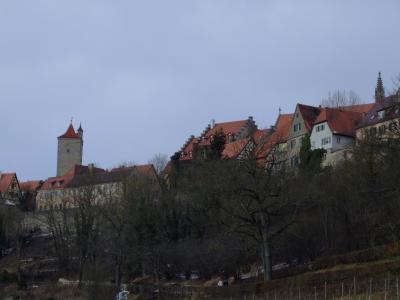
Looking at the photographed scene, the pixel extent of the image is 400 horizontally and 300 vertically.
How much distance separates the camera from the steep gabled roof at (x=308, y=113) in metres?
90.8

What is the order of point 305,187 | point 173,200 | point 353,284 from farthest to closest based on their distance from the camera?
point 173,200 → point 305,187 → point 353,284

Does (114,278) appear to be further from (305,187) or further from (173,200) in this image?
(305,187)

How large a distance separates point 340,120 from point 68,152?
2770 inches

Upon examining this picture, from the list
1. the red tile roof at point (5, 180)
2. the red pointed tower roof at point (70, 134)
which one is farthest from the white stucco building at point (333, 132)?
the red tile roof at point (5, 180)

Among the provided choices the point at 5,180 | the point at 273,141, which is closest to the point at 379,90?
the point at 273,141

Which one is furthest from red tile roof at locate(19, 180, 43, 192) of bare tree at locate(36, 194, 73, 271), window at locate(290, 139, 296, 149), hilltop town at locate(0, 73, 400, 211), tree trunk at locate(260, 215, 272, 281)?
tree trunk at locate(260, 215, 272, 281)

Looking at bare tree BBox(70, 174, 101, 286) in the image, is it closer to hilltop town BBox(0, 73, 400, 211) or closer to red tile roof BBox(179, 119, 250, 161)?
hilltop town BBox(0, 73, 400, 211)

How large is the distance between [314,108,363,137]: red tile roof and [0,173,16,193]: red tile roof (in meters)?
69.5

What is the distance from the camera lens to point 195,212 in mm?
69562

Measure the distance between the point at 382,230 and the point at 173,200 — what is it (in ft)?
91.0

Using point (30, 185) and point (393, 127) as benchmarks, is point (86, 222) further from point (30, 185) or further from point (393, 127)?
point (30, 185)

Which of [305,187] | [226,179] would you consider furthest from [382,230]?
[226,179]

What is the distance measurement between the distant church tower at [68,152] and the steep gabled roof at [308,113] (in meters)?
61.6

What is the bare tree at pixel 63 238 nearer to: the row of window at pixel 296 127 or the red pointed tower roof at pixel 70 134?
the row of window at pixel 296 127
